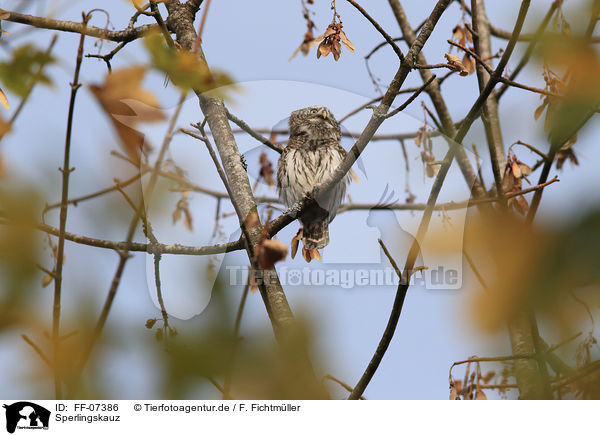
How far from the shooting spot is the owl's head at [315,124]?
13.5ft

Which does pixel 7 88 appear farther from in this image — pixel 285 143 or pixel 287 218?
pixel 285 143

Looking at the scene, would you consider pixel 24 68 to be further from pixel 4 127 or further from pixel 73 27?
pixel 73 27

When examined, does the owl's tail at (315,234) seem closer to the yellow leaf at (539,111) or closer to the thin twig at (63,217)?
the yellow leaf at (539,111)

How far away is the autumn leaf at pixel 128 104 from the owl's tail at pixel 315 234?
193 centimetres

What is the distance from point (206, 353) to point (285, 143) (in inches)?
108

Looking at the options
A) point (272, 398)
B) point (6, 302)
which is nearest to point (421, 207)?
point (272, 398)

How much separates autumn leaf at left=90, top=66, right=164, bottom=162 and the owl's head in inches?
116

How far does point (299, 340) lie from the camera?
1.88 meters

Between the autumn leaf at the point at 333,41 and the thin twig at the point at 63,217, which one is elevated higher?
the autumn leaf at the point at 333,41

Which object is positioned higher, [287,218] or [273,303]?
[287,218]

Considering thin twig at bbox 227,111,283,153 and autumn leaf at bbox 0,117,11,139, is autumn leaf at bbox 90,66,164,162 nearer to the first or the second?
autumn leaf at bbox 0,117,11,139
